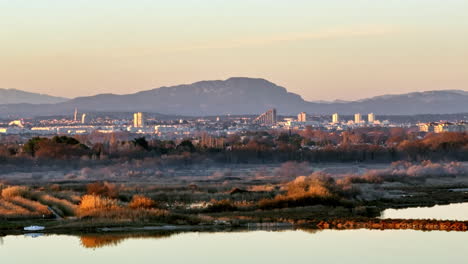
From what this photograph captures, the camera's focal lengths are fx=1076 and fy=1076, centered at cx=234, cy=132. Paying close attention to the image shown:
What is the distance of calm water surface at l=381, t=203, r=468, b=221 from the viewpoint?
1836 inches

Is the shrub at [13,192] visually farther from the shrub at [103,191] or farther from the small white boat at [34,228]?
the small white boat at [34,228]

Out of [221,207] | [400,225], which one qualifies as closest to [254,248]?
[400,225]

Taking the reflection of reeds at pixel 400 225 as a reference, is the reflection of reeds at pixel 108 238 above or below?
below

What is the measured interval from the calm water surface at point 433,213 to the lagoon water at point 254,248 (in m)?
7.26

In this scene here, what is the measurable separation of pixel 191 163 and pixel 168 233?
6678 cm

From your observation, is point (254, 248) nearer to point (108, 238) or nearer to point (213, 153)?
point (108, 238)

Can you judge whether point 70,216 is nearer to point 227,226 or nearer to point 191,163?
point 227,226

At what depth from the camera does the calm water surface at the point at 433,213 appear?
153 ft

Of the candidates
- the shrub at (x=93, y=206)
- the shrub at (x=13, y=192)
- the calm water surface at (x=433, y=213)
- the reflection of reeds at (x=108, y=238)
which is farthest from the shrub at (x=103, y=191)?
the reflection of reeds at (x=108, y=238)

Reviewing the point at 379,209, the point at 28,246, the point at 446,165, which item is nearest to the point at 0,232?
the point at 28,246

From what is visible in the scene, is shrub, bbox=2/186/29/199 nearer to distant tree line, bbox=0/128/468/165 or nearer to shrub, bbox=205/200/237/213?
shrub, bbox=205/200/237/213

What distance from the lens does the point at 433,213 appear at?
161ft

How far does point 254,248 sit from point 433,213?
16165mm

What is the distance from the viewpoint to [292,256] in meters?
33.9
